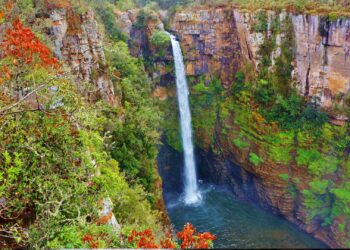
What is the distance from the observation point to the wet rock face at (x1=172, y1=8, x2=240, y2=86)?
2048 cm

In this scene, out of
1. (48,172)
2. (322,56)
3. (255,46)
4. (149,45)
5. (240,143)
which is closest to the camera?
(48,172)

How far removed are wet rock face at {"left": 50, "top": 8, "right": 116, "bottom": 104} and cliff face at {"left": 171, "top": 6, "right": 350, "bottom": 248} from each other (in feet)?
32.2

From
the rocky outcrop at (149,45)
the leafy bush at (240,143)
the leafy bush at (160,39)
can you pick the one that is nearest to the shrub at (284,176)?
the leafy bush at (240,143)

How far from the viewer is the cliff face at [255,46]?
1625 cm

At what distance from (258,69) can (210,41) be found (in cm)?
410

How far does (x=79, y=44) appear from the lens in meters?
12.4

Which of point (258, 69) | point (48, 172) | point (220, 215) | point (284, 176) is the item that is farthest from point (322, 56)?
point (48, 172)

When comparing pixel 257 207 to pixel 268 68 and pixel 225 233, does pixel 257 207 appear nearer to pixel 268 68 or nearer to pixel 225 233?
pixel 225 233

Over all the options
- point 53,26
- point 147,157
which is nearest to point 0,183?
point 53,26

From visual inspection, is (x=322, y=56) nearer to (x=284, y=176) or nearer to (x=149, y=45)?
(x=284, y=176)

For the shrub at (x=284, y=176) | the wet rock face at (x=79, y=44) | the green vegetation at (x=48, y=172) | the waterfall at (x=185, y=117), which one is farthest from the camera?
the waterfall at (x=185, y=117)

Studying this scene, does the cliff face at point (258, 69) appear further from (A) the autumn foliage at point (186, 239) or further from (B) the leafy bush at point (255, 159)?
(A) the autumn foliage at point (186, 239)

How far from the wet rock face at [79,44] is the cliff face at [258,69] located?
9810mm

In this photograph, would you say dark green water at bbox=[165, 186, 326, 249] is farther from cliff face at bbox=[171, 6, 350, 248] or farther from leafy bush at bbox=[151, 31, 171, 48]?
leafy bush at bbox=[151, 31, 171, 48]
